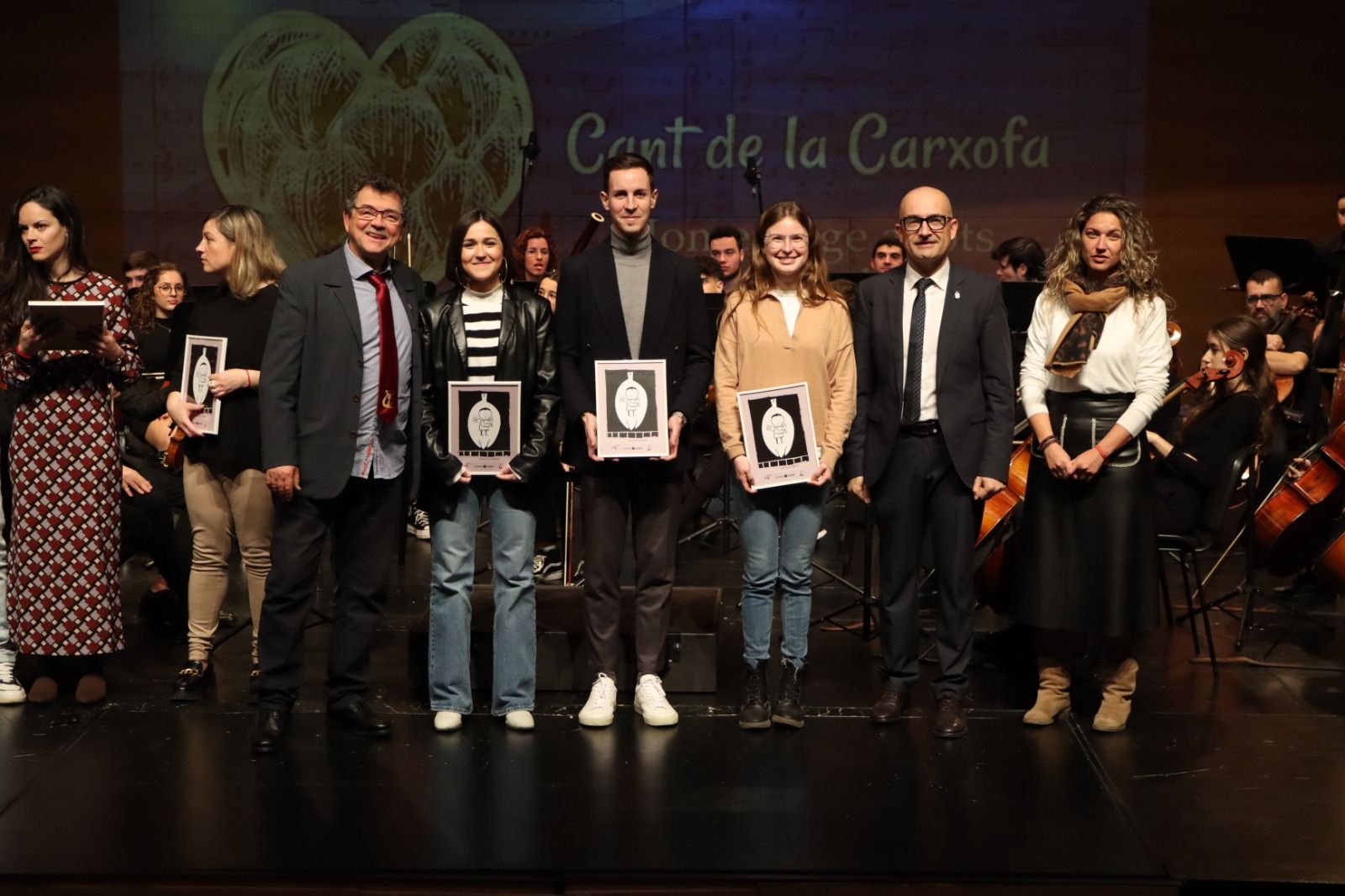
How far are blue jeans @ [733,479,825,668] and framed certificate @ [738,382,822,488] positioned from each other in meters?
0.09

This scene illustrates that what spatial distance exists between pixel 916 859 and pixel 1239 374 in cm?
292

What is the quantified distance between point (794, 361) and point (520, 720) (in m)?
1.35

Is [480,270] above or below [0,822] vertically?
above

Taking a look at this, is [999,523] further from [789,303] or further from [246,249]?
[246,249]

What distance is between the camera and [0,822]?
349 centimetres

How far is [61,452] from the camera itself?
4.45m

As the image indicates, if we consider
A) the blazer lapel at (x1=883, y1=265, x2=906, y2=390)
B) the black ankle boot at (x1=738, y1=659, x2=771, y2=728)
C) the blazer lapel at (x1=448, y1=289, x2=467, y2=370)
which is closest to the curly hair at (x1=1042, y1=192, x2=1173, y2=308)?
the blazer lapel at (x1=883, y1=265, x2=906, y2=390)

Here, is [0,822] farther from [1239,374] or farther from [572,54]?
[572,54]

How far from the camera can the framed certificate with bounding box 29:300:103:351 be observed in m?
4.22

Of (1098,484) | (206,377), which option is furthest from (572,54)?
(1098,484)

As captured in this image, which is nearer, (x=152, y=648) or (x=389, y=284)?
(x=389, y=284)

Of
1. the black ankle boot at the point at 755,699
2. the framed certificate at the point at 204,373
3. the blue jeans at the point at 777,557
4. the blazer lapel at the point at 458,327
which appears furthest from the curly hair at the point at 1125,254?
the framed certificate at the point at 204,373

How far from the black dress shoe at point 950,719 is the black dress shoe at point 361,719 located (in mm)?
1637

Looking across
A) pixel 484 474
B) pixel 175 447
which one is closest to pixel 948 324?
pixel 484 474
